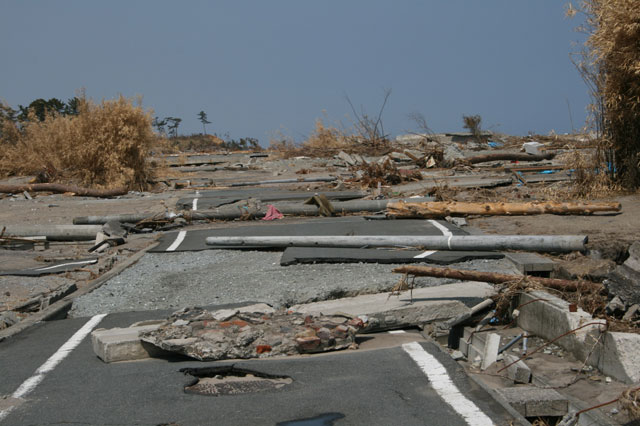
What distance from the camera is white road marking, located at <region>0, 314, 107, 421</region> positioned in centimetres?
428

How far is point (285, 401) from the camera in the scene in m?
3.89

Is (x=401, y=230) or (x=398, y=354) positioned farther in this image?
(x=401, y=230)

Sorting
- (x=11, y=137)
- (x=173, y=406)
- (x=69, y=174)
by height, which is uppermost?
(x=11, y=137)

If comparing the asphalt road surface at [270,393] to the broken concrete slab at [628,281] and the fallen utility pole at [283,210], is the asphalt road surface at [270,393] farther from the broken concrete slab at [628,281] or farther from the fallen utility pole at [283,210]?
the fallen utility pole at [283,210]

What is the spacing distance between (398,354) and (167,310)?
290cm

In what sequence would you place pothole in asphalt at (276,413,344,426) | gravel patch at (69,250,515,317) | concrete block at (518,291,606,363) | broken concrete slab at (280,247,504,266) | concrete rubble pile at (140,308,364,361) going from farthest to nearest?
broken concrete slab at (280,247,504,266), gravel patch at (69,250,515,317), concrete rubble pile at (140,308,364,361), concrete block at (518,291,606,363), pothole in asphalt at (276,413,344,426)

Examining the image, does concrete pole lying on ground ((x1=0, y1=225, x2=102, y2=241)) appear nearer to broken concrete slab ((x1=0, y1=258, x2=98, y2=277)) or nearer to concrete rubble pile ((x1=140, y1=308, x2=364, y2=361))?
broken concrete slab ((x1=0, y1=258, x2=98, y2=277))

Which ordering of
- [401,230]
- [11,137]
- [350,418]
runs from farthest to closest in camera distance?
[11,137] < [401,230] < [350,418]

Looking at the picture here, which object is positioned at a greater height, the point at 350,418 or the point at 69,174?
the point at 69,174

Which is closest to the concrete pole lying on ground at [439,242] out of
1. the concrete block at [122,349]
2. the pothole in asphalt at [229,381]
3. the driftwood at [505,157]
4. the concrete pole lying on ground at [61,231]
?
the concrete pole lying on ground at [61,231]

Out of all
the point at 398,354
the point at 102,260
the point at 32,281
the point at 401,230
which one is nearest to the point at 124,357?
the point at 398,354

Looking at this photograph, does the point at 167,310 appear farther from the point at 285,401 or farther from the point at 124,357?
the point at 285,401

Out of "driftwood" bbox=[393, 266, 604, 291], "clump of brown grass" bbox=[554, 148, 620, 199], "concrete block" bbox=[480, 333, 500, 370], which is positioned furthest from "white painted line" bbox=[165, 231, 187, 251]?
"clump of brown grass" bbox=[554, 148, 620, 199]

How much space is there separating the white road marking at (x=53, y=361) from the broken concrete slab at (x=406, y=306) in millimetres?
2020
